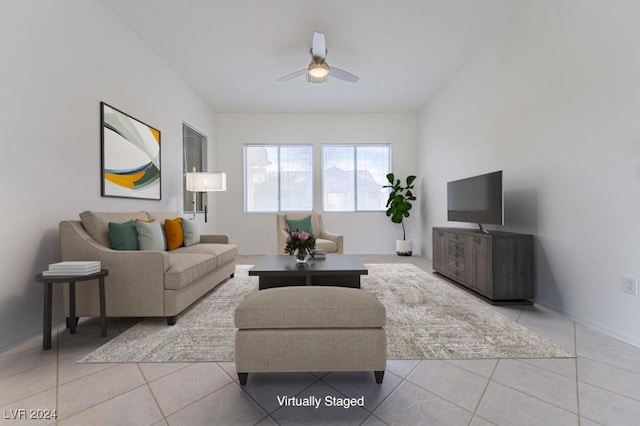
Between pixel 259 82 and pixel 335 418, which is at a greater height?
pixel 259 82

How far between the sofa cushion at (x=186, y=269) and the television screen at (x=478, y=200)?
2.90 m

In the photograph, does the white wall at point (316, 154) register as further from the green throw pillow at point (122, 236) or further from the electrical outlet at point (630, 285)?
the electrical outlet at point (630, 285)

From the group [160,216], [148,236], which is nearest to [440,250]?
[148,236]

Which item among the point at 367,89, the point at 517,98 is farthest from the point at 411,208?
the point at 517,98

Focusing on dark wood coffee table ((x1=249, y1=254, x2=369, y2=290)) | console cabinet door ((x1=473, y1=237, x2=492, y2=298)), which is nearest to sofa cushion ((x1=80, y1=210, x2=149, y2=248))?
dark wood coffee table ((x1=249, y1=254, x2=369, y2=290))

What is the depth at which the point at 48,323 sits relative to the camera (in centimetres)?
189

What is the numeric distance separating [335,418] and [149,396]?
93 centimetres

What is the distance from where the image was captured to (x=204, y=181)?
4.17 meters

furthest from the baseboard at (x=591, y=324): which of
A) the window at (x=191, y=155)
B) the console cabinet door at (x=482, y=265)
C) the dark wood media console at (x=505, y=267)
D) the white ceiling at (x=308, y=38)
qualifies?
the window at (x=191, y=155)

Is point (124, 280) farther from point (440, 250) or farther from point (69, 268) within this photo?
point (440, 250)

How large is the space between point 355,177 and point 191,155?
3.18 meters

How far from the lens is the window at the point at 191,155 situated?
451cm

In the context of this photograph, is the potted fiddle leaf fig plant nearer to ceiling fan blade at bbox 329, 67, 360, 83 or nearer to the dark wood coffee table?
ceiling fan blade at bbox 329, 67, 360, 83

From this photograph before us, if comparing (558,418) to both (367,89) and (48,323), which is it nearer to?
(48,323)
